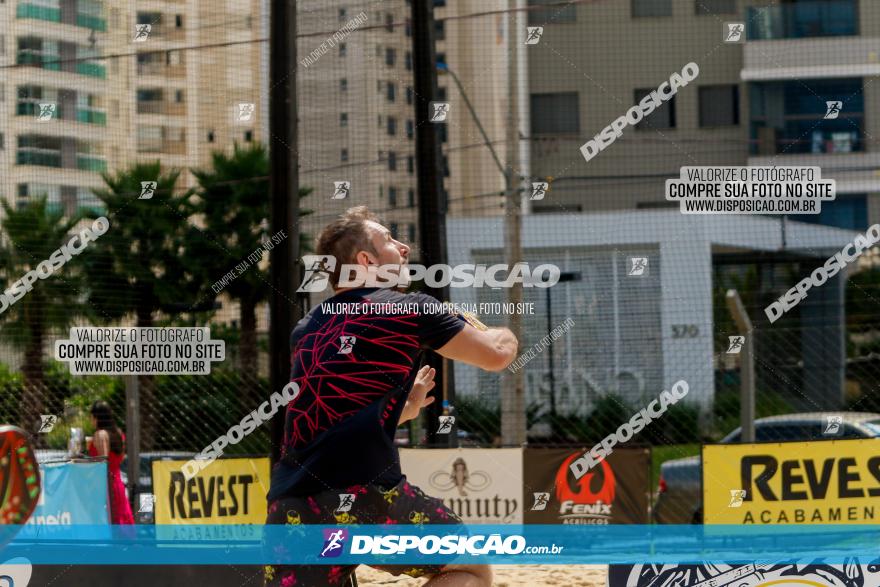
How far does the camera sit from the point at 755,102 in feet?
80.8

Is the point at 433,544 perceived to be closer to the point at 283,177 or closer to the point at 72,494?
Answer: the point at 283,177

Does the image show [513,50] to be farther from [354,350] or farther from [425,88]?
[354,350]

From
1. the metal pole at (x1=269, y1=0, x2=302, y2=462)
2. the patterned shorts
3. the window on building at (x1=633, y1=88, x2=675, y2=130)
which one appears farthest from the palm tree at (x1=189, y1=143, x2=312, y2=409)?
the window on building at (x1=633, y1=88, x2=675, y2=130)

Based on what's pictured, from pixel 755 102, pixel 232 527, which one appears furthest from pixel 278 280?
pixel 755 102

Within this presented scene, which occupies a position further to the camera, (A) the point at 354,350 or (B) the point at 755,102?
(B) the point at 755,102

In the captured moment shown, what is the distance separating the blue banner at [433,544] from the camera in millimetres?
3457

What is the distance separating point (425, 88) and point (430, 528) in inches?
A: 206

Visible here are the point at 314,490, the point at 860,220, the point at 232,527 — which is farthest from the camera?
the point at 860,220

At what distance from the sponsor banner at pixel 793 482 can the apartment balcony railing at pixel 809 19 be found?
19.0m

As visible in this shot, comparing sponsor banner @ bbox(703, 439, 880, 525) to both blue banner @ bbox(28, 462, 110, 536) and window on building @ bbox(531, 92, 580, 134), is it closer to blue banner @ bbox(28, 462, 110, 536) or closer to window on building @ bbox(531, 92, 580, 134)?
blue banner @ bbox(28, 462, 110, 536)

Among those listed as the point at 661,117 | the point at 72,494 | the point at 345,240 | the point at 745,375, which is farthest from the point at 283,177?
the point at 661,117

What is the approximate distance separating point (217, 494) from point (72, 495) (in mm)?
1274

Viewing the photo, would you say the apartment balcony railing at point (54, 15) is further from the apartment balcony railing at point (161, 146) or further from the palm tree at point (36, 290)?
the palm tree at point (36, 290)

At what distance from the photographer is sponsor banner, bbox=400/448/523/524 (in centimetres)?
791
